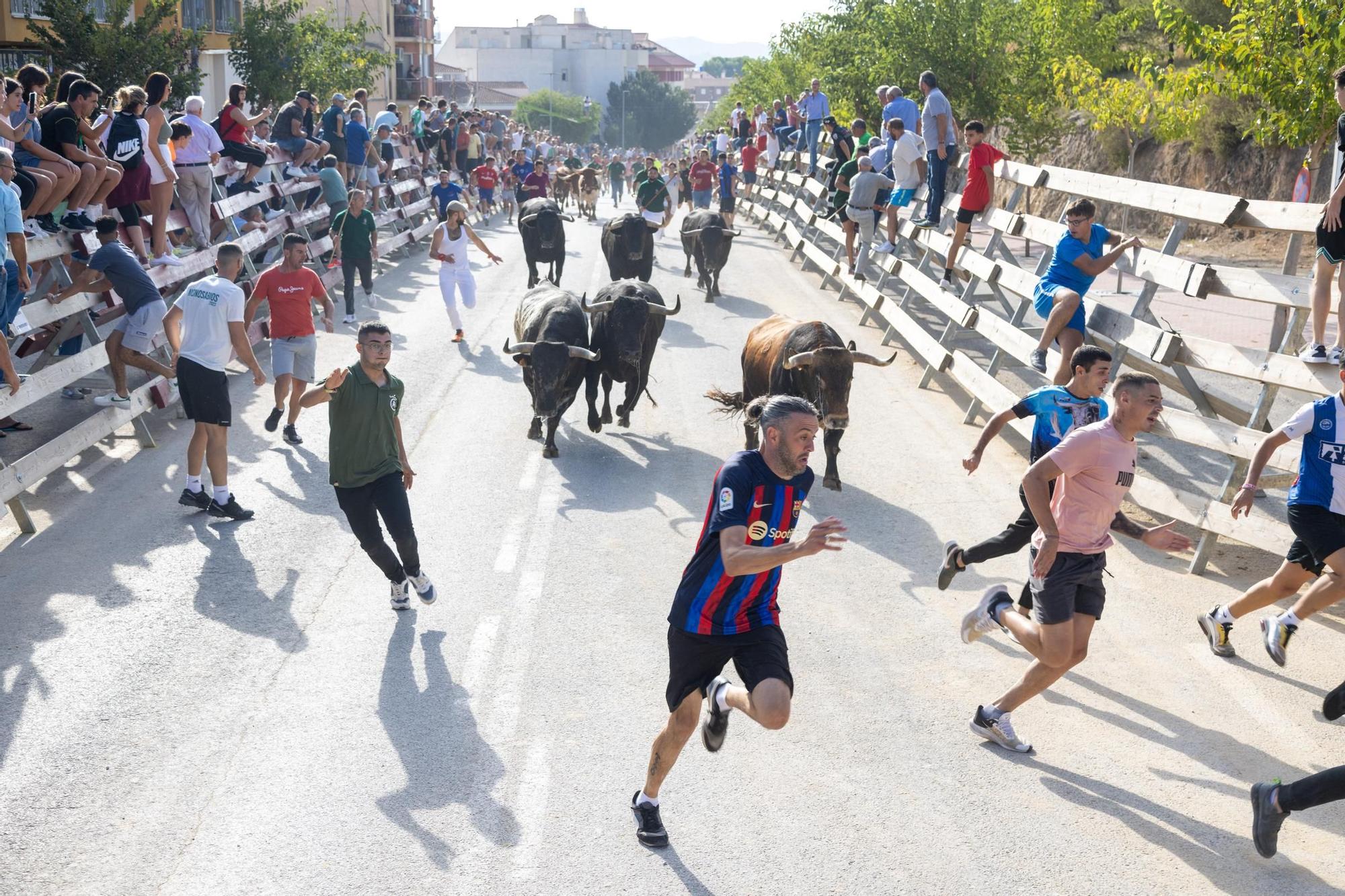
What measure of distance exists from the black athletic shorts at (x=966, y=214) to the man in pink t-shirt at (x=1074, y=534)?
934 cm

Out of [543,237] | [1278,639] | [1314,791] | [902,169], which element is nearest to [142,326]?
[543,237]

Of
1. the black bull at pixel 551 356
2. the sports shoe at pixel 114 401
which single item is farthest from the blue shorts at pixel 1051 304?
the sports shoe at pixel 114 401

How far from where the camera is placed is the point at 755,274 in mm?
25188

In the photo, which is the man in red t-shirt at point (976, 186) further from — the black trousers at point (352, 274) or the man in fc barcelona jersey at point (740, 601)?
the man in fc barcelona jersey at point (740, 601)

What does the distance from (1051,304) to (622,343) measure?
14.5 feet

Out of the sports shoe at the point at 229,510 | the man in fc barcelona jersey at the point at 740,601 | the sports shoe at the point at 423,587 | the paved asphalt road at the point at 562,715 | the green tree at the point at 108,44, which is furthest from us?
the green tree at the point at 108,44

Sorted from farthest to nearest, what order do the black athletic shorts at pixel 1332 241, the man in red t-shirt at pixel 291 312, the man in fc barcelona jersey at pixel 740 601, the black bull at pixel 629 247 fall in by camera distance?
1. the black bull at pixel 629 247
2. the man in red t-shirt at pixel 291 312
3. the black athletic shorts at pixel 1332 241
4. the man in fc barcelona jersey at pixel 740 601

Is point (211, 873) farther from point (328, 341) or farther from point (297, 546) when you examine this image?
point (328, 341)

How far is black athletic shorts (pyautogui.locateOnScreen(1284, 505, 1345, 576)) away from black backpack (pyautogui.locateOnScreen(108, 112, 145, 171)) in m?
11.6

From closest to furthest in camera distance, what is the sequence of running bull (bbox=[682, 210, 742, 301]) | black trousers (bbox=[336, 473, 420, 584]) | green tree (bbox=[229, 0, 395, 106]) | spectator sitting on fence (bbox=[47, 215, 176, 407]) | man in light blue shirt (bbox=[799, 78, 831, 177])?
black trousers (bbox=[336, 473, 420, 584]), spectator sitting on fence (bbox=[47, 215, 176, 407]), running bull (bbox=[682, 210, 742, 301]), man in light blue shirt (bbox=[799, 78, 831, 177]), green tree (bbox=[229, 0, 395, 106])

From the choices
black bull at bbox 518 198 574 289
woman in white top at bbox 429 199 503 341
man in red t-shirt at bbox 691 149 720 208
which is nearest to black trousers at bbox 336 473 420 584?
woman in white top at bbox 429 199 503 341

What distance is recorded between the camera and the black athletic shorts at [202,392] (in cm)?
987

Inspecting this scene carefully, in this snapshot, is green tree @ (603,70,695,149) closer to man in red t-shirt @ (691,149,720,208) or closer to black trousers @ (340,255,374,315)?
man in red t-shirt @ (691,149,720,208)

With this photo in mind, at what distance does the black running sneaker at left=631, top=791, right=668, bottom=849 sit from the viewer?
5565 mm
